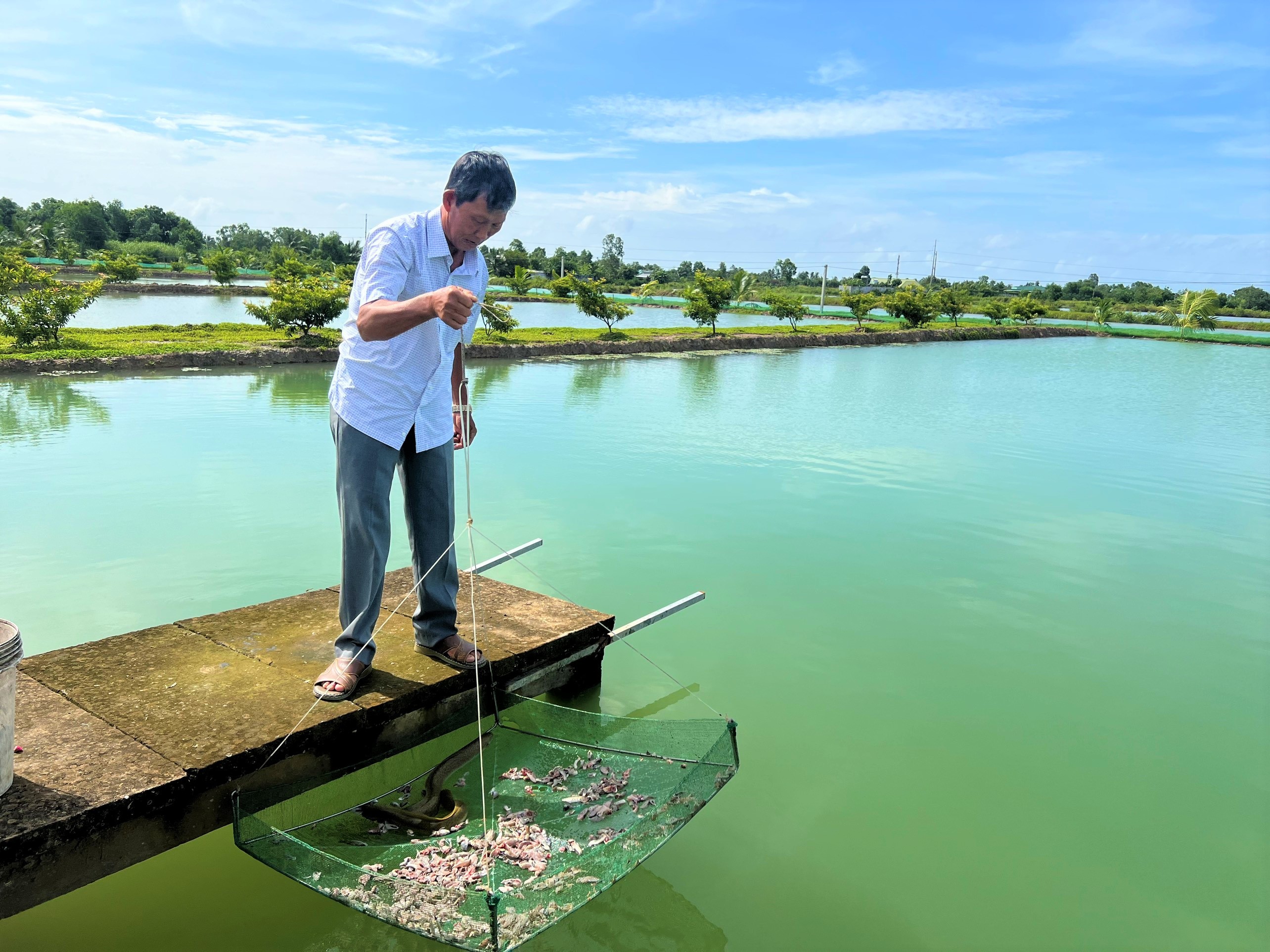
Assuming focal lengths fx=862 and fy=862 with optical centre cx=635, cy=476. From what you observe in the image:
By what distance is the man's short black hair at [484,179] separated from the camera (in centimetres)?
225

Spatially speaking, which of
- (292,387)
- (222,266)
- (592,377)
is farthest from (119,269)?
(592,377)

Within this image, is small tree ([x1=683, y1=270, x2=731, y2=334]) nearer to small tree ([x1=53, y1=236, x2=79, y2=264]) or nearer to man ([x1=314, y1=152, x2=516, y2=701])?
man ([x1=314, y1=152, x2=516, y2=701])

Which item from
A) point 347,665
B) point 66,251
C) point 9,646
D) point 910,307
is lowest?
point 347,665

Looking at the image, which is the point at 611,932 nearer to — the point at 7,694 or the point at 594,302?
the point at 7,694

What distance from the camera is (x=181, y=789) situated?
2.01m

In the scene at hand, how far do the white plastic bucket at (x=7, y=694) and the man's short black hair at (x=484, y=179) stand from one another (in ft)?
4.75

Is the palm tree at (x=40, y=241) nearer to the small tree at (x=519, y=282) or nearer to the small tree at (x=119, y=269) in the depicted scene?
the small tree at (x=119, y=269)

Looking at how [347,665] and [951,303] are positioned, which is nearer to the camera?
[347,665]

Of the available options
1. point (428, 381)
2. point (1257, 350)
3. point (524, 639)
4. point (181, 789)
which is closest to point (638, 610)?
point (524, 639)

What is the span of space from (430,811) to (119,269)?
3605 cm

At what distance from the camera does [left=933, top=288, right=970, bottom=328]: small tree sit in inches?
1249

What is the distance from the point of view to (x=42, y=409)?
8898 mm

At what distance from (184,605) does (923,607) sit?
3.64m

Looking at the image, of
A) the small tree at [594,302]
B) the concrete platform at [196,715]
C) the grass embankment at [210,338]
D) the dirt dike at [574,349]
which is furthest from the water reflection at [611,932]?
the small tree at [594,302]
